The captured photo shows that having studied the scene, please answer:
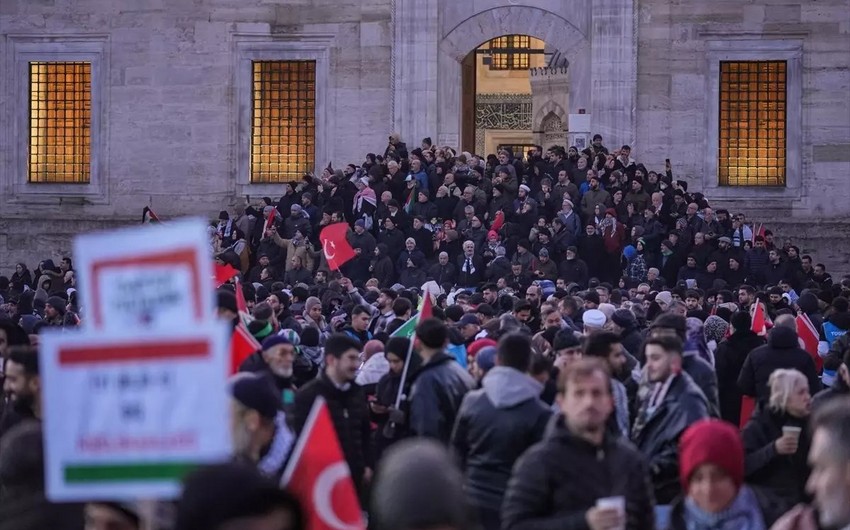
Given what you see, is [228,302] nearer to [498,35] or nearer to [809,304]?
[809,304]

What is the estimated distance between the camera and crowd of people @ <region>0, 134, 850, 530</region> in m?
5.44

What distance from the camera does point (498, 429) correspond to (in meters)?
8.47

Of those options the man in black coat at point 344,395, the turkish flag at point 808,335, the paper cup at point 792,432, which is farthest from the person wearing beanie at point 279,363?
the turkish flag at point 808,335

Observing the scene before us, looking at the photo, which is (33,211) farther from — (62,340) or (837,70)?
(62,340)

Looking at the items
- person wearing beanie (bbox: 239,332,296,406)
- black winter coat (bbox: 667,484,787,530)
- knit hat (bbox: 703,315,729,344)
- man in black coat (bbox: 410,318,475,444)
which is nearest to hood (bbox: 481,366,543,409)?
man in black coat (bbox: 410,318,475,444)

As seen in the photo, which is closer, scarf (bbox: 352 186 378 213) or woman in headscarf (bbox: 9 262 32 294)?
scarf (bbox: 352 186 378 213)

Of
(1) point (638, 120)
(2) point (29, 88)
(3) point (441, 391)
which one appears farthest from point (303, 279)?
(3) point (441, 391)

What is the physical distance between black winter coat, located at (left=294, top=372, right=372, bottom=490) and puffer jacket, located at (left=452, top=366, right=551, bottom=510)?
1177mm

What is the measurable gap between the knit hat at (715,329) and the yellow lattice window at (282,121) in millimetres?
19120

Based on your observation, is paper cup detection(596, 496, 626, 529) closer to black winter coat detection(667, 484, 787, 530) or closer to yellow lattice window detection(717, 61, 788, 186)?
black winter coat detection(667, 484, 787, 530)

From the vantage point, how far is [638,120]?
107 feet

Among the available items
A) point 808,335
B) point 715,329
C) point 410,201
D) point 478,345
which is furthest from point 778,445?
point 410,201

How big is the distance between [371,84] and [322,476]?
2742 centimetres

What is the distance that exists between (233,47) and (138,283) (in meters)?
29.6
